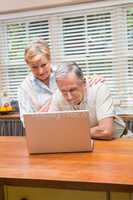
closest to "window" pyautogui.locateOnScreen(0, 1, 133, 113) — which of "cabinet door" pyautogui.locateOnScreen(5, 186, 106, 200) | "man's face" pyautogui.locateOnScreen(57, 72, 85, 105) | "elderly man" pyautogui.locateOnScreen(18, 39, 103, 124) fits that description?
"elderly man" pyautogui.locateOnScreen(18, 39, 103, 124)

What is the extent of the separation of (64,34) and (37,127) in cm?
196

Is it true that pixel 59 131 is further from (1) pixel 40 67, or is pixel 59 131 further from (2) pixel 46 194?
(1) pixel 40 67

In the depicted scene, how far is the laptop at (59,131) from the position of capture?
1592 mm

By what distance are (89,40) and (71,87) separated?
161 cm

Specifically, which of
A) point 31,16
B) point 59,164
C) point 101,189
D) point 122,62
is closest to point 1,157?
point 59,164

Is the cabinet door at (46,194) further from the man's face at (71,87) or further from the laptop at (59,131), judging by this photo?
the man's face at (71,87)

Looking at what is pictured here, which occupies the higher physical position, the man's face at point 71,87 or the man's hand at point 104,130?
the man's face at point 71,87

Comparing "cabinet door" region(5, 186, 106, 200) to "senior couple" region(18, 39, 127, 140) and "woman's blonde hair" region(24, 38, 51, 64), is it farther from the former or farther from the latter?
"woman's blonde hair" region(24, 38, 51, 64)

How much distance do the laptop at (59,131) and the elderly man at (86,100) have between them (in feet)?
0.85

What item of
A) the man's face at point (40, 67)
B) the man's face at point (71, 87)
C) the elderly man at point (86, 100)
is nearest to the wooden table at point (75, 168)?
the elderly man at point (86, 100)

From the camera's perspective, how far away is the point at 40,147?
65.5 inches

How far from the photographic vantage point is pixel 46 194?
1403 millimetres

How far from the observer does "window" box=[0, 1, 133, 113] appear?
10.4ft

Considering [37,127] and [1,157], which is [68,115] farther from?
[1,157]
